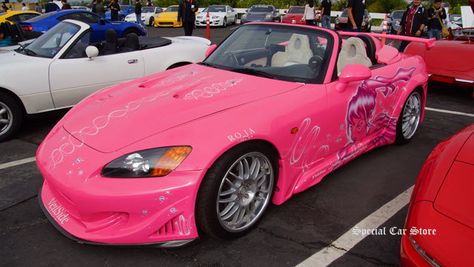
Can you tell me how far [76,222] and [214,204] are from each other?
2.82ft

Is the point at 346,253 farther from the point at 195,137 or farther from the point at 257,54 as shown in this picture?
the point at 257,54

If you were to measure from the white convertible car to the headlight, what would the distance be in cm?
285

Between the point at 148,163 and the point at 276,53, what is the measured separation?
1.72 m

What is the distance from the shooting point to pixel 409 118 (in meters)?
4.27

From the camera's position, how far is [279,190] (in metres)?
2.78

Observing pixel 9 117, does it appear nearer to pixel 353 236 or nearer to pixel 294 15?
pixel 353 236

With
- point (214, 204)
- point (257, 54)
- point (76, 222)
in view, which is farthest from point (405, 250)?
point (257, 54)

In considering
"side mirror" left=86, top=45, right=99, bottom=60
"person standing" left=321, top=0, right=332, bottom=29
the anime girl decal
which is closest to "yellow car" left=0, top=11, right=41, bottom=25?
"person standing" left=321, top=0, right=332, bottom=29

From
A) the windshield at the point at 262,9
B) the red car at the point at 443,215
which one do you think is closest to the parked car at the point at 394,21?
the windshield at the point at 262,9

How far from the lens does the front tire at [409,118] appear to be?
4102mm

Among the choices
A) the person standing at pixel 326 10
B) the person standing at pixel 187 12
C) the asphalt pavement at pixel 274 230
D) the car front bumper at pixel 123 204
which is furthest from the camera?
the person standing at pixel 326 10

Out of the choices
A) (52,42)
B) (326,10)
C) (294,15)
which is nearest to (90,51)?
(52,42)

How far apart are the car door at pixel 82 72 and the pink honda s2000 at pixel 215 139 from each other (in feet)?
5.47

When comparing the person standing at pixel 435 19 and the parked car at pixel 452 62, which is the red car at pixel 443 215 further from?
the person standing at pixel 435 19
